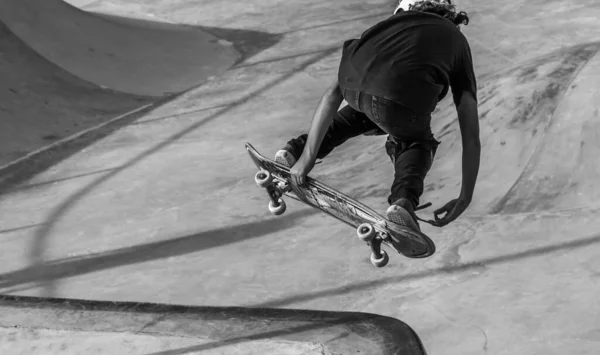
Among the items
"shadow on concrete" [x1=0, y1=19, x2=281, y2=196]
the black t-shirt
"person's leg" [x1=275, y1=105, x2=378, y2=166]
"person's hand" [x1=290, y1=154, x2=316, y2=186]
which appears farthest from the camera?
"shadow on concrete" [x1=0, y1=19, x2=281, y2=196]

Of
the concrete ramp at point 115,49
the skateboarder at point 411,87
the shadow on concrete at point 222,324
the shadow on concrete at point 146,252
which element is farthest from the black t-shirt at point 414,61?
the concrete ramp at point 115,49

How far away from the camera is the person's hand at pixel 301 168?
17.4ft

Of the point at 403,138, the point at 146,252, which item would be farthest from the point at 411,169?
the point at 146,252

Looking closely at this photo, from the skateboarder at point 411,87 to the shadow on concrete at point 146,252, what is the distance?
334 centimetres

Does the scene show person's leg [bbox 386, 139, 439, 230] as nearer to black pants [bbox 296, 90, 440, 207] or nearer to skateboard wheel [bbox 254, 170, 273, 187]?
black pants [bbox 296, 90, 440, 207]

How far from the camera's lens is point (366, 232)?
205 inches

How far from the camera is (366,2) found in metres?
18.1

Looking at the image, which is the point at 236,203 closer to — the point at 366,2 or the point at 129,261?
the point at 129,261

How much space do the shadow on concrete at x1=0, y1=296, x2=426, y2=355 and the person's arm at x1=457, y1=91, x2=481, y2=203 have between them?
99cm

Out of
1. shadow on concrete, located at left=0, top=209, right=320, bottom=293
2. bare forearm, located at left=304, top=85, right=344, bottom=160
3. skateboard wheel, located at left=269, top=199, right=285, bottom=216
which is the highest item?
bare forearm, located at left=304, top=85, right=344, bottom=160

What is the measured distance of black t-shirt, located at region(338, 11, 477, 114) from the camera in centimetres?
468

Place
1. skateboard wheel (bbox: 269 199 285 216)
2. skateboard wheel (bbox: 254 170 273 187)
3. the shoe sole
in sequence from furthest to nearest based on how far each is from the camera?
1. skateboard wheel (bbox: 269 199 285 216)
2. skateboard wheel (bbox: 254 170 273 187)
3. the shoe sole

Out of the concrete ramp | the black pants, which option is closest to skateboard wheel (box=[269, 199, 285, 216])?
the black pants

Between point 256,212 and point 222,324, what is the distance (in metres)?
4.36
